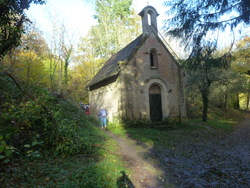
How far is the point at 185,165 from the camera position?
6402mm

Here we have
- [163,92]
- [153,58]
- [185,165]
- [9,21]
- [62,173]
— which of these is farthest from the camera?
[153,58]

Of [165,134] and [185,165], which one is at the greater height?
[165,134]

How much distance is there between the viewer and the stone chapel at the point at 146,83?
1384cm

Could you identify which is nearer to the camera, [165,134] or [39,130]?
[39,130]

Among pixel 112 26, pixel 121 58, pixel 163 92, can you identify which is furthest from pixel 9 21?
pixel 112 26

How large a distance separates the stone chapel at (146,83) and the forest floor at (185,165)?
490cm

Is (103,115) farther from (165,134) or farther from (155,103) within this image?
(155,103)

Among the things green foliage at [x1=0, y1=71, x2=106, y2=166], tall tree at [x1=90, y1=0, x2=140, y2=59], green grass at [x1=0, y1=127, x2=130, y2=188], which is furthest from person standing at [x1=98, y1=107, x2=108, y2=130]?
tall tree at [x1=90, y1=0, x2=140, y2=59]

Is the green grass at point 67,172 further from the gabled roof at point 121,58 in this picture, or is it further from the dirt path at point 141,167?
the gabled roof at point 121,58

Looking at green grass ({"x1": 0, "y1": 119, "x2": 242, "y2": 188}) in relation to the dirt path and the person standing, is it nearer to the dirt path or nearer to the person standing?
the dirt path

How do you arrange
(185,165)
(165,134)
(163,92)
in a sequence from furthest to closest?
1. (163,92)
2. (165,134)
3. (185,165)

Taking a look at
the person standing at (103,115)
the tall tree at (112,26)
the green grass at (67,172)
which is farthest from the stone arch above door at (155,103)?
the tall tree at (112,26)

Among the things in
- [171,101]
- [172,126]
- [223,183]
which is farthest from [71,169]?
[171,101]

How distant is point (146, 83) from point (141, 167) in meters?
9.30
